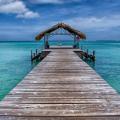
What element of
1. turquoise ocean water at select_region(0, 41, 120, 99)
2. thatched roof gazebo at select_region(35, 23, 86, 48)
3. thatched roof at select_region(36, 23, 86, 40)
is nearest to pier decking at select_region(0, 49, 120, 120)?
turquoise ocean water at select_region(0, 41, 120, 99)

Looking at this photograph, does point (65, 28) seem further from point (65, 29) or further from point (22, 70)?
point (22, 70)

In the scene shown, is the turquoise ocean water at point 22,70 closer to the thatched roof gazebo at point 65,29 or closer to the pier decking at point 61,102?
the thatched roof gazebo at point 65,29

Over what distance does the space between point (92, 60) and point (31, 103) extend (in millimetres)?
25681

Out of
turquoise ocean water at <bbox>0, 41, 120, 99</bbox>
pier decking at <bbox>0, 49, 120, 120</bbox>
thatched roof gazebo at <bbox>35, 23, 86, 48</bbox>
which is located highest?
thatched roof gazebo at <bbox>35, 23, 86, 48</bbox>

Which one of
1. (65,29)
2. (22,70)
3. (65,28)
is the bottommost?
(22,70)

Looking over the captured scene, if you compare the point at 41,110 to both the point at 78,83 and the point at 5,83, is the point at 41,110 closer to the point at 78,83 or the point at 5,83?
the point at 78,83

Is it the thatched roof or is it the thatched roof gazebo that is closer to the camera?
the thatched roof

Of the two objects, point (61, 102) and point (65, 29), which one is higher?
point (65, 29)

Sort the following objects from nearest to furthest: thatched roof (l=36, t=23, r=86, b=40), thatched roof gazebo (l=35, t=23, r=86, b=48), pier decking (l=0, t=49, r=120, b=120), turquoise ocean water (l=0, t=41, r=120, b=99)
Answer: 1. pier decking (l=0, t=49, r=120, b=120)
2. turquoise ocean water (l=0, t=41, r=120, b=99)
3. thatched roof (l=36, t=23, r=86, b=40)
4. thatched roof gazebo (l=35, t=23, r=86, b=48)

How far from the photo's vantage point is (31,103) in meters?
6.22

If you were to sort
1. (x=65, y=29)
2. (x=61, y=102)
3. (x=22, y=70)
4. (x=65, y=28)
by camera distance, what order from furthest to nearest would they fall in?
(x=65, y=29) → (x=65, y=28) → (x=22, y=70) → (x=61, y=102)

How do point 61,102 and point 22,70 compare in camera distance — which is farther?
point 22,70

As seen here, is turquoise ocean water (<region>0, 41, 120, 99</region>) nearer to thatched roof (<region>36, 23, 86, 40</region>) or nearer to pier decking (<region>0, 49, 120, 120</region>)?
thatched roof (<region>36, 23, 86, 40</region>)

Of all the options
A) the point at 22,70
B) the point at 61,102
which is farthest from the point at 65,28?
the point at 61,102
